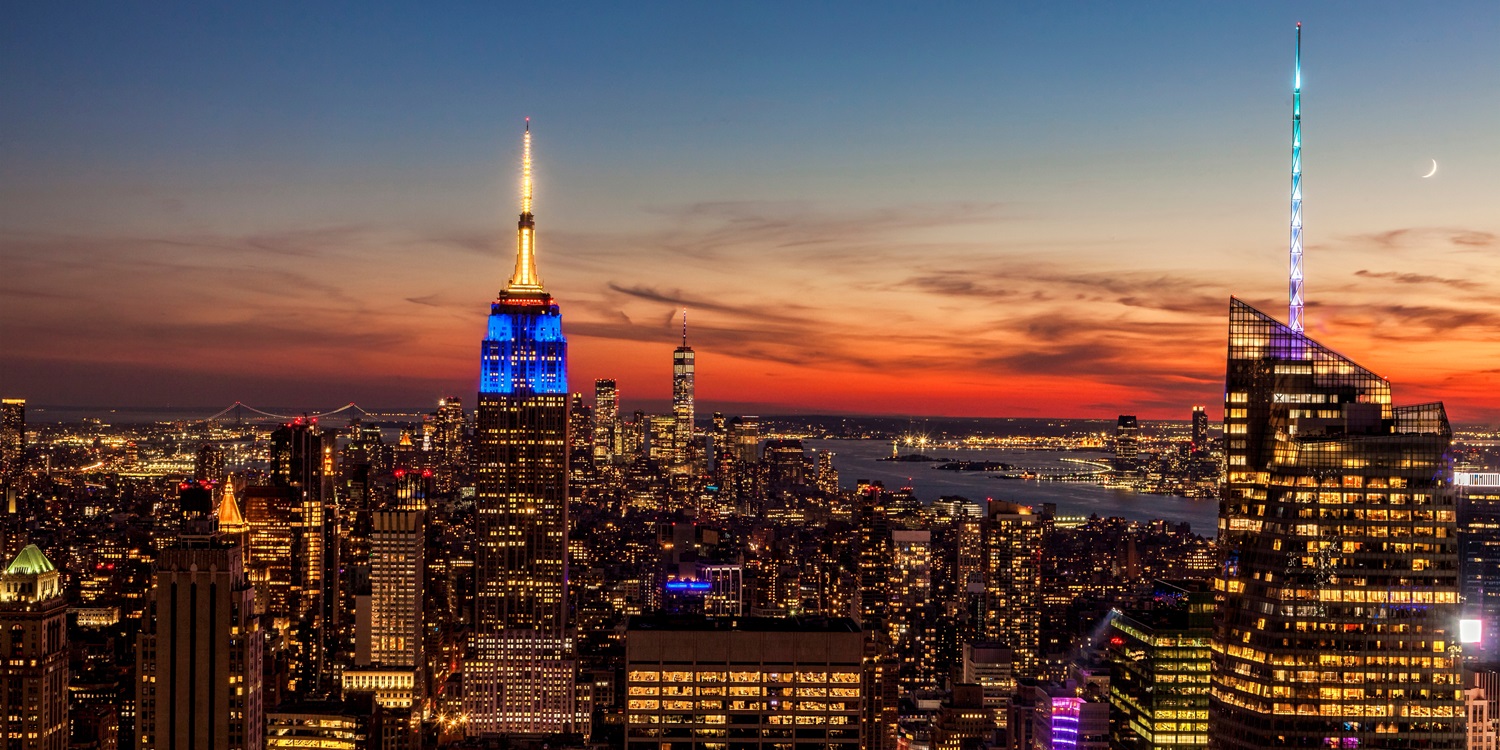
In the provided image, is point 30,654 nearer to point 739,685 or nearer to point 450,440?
point 739,685

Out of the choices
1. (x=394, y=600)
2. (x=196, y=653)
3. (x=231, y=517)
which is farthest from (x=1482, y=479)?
(x=231, y=517)

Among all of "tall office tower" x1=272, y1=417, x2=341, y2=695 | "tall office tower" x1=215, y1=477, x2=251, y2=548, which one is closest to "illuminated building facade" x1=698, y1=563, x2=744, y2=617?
"tall office tower" x1=272, y1=417, x2=341, y2=695

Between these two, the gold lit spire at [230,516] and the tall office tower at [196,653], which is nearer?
the tall office tower at [196,653]

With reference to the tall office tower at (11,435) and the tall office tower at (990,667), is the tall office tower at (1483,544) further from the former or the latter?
the tall office tower at (11,435)

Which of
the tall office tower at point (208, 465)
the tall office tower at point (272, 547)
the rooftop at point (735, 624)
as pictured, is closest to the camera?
the rooftop at point (735, 624)

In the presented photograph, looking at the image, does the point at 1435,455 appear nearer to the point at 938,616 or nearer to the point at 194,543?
the point at 194,543

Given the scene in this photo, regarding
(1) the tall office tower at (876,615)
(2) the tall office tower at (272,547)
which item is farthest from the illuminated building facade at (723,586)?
(2) the tall office tower at (272,547)
